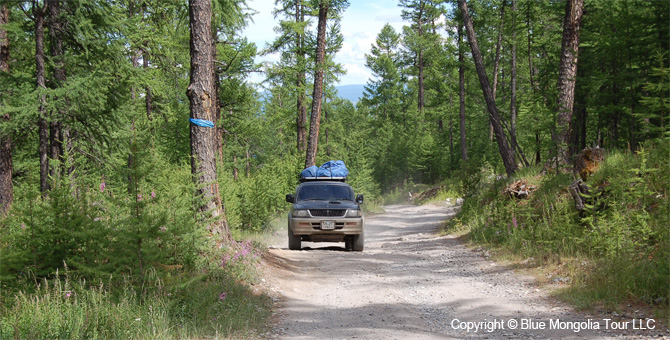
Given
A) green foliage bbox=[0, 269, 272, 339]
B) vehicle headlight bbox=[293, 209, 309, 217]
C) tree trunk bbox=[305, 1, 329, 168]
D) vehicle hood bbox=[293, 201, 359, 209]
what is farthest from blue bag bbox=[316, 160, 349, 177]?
green foliage bbox=[0, 269, 272, 339]

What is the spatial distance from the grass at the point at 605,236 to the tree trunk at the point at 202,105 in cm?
619

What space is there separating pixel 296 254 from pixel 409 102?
6087 cm

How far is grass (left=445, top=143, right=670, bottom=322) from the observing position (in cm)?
645

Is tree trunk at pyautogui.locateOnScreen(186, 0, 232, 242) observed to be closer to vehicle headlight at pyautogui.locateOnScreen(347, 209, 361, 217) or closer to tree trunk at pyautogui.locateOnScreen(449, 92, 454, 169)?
vehicle headlight at pyautogui.locateOnScreen(347, 209, 361, 217)

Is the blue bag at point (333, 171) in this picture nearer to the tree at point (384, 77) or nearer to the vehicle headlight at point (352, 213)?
the vehicle headlight at point (352, 213)

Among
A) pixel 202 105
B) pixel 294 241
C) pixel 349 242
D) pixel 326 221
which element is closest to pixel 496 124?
pixel 349 242

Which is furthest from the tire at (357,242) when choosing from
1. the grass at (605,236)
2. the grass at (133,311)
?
the grass at (133,311)

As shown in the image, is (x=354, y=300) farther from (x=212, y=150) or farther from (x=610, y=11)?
(x=610, y=11)

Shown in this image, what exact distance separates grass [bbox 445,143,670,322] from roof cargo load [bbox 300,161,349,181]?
503cm

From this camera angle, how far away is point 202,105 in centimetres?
911

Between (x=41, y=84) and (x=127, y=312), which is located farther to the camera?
(x=41, y=84)

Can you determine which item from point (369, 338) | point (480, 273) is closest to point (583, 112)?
point (480, 273)

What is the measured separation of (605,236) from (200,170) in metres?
7.29

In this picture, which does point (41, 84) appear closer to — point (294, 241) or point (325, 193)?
point (294, 241)
